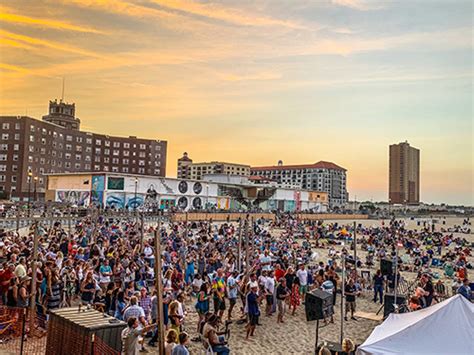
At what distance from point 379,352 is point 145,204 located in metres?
51.0

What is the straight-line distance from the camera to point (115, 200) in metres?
52.8

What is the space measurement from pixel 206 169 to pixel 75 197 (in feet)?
334

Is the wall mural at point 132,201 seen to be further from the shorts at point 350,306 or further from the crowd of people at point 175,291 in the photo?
the shorts at point 350,306

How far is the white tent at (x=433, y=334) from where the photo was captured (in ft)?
22.8

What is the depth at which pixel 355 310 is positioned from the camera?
14023mm

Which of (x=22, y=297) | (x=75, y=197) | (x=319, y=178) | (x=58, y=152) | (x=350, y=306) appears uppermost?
(x=319, y=178)

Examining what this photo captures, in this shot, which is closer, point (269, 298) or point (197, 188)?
point (269, 298)

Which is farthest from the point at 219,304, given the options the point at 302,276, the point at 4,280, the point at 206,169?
the point at 206,169

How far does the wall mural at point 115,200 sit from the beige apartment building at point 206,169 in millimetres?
94277

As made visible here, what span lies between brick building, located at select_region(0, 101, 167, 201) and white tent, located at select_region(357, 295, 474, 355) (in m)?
63.5

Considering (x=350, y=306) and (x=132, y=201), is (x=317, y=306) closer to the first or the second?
(x=350, y=306)

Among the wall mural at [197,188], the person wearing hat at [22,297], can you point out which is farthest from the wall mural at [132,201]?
the person wearing hat at [22,297]

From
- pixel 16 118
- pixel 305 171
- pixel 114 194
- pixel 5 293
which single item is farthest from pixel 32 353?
pixel 305 171

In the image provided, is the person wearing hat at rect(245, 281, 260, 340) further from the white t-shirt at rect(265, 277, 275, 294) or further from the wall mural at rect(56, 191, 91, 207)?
the wall mural at rect(56, 191, 91, 207)
